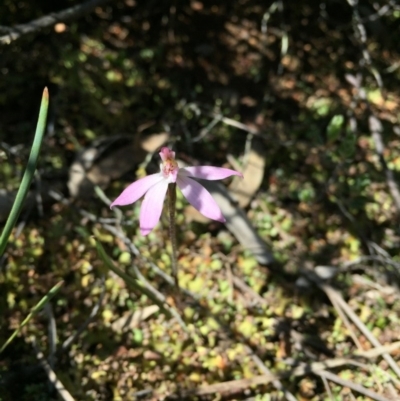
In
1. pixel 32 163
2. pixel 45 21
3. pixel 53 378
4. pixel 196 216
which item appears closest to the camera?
pixel 32 163

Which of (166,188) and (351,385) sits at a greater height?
(166,188)

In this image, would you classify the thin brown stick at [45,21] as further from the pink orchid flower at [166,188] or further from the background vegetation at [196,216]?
the pink orchid flower at [166,188]

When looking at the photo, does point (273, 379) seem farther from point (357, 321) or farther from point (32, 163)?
point (32, 163)

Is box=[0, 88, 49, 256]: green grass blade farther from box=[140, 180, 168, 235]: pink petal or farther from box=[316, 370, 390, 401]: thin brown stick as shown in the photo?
box=[316, 370, 390, 401]: thin brown stick

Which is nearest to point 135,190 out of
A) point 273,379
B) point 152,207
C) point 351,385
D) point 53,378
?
point 152,207

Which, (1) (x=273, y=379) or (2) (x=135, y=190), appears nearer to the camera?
(2) (x=135, y=190)

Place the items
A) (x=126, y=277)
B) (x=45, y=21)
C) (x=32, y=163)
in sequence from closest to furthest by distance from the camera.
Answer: (x=32, y=163)
(x=126, y=277)
(x=45, y=21)

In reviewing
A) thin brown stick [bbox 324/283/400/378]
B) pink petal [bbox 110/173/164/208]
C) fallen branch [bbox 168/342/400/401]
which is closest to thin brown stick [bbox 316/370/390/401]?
fallen branch [bbox 168/342/400/401]
